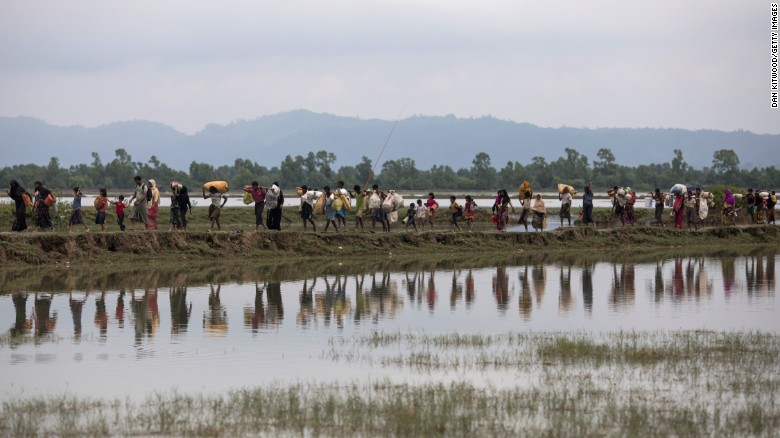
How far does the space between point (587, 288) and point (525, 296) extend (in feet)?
7.23

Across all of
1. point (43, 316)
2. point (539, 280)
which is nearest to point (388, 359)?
point (43, 316)

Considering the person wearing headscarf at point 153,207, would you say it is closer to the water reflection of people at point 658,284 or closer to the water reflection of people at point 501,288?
the water reflection of people at point 501,288

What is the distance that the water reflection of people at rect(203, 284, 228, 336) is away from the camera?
18.1 metres

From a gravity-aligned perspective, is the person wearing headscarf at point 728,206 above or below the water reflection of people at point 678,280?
above

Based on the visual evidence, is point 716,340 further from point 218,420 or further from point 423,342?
point 218,420

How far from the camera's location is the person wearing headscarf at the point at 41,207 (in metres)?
29.9

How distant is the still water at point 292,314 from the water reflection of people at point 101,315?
0.02m

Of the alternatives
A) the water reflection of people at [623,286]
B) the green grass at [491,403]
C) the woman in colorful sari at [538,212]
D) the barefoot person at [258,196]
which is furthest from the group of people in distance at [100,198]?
the green grass at [491,403]

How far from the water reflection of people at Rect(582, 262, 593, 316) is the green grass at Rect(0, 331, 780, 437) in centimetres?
586

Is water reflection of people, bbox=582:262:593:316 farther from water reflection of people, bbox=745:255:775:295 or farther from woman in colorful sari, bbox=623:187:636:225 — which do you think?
woman in colorful sari, bbox=623:187:636:225

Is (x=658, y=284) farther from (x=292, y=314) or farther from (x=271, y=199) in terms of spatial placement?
(x=271, y=199)

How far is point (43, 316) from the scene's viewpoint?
19.5 metres

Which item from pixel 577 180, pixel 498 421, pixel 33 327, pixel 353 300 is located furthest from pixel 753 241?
pixel 577 180

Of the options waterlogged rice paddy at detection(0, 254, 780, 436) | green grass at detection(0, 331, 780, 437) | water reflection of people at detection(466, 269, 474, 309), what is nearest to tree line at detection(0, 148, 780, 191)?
water reflection of people at detection(466, 269, 474, 309)
